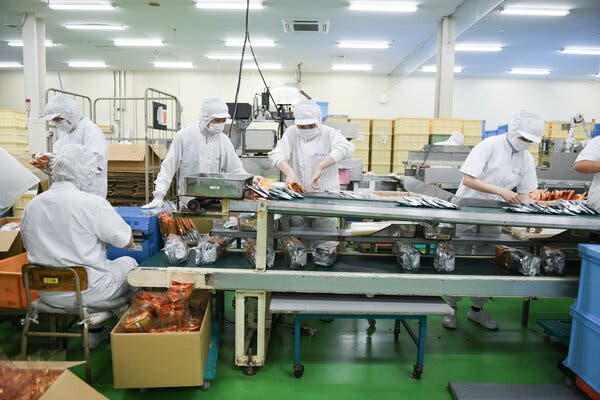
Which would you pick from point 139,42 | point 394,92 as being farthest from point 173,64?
point 394,92

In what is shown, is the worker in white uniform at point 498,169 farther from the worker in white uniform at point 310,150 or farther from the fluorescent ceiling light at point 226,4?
the fluorescent ceiling light at point 226,4

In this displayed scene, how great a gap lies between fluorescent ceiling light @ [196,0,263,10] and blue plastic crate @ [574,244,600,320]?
6.19 meters

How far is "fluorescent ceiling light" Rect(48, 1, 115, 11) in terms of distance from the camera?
6793mm

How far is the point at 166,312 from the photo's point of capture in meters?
2.07

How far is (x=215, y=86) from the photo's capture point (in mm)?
12148

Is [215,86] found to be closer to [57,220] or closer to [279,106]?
[279,106]

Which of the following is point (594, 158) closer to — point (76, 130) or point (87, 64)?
point (76, 130)

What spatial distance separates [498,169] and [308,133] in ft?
4.65

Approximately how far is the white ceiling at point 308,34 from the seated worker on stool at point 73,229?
560cm

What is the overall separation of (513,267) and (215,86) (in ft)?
36.5

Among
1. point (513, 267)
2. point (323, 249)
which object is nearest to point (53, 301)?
point (323, 249)

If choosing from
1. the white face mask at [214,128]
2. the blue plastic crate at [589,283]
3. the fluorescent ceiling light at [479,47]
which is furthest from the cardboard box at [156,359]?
the fluorescent ceiling light at [479,47]

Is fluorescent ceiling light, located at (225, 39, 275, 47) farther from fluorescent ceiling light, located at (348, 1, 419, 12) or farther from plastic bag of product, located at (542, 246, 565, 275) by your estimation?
plastic bag of product, located at (542, 246, 565, 275)

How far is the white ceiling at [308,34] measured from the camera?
7.05 meters
